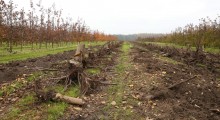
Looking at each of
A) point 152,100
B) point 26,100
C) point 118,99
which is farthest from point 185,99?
point 26,100

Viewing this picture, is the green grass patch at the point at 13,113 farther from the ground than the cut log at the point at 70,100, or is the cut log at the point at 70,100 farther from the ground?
Result: the cut log at the point at 70,100

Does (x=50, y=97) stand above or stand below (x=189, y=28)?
below

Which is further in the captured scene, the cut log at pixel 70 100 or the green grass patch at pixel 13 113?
the cut log at pixel 70 100

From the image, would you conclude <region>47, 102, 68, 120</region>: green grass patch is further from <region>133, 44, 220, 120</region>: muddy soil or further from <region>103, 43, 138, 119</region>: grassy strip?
<region>133, 44, 220, 120</region>: muddy soil

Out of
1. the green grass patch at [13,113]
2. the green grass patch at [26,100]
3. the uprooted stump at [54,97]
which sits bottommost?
the green grass patch at [13,113]

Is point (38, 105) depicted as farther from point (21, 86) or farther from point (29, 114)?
point (21, 86)

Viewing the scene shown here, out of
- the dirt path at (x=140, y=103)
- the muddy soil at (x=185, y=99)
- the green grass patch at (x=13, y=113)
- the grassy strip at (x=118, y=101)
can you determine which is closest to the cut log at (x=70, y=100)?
the dirt path at (x=140, y=103)

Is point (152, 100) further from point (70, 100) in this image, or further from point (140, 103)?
point (70, 100)

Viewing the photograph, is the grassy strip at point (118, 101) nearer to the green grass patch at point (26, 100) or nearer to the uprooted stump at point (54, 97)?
the uprooted stump at point (54, 97)

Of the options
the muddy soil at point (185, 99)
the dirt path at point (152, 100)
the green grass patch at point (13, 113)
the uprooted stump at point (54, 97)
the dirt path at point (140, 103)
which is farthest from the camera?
the uprooted stump at point (54, 97)

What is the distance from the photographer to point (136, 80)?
340 inches

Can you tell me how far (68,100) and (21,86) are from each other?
2035 millimetres

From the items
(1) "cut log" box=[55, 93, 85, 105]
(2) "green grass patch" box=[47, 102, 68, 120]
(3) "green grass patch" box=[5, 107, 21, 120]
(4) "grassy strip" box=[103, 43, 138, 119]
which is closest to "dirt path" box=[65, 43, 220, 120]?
(4) "grassy strip" box=[103, 43, 138, 119]

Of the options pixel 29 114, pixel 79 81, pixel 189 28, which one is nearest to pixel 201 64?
pixel 79 81
